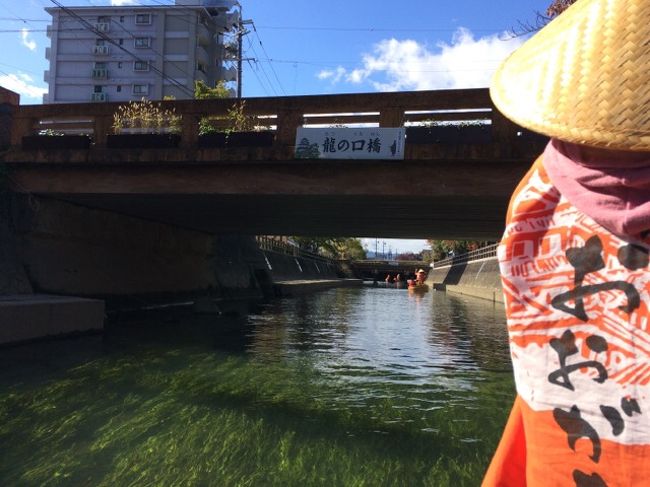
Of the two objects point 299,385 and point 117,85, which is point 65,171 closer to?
point 299,385

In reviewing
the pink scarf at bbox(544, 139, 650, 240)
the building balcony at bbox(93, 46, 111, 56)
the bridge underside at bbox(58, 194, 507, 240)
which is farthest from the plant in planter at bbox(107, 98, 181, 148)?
the building balcony at bbox(93, 46, 111, 56)

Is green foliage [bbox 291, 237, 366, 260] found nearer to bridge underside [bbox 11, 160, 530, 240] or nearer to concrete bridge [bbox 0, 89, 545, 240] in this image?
bridge underside [bbox 11, 160, 530, 240]

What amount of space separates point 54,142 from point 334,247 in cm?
8717

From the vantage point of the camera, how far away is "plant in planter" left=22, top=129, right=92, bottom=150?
39.9ft

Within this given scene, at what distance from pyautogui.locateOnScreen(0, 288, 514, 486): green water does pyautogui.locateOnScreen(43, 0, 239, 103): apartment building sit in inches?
2154

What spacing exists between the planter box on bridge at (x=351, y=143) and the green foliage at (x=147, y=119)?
10.4 feet

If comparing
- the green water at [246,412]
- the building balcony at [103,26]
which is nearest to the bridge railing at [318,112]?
the green water at [246,412]

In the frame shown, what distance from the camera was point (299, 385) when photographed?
8.03 metres

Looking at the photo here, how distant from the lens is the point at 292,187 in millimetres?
11305

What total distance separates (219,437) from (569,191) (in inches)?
200

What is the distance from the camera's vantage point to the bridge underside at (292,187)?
34.7 feet

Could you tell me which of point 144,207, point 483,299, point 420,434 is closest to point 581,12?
point 420,434

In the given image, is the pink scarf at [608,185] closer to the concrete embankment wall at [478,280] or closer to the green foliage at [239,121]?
the green foliage at [239,121]

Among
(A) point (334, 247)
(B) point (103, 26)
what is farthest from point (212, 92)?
(A) point (334, 247)
